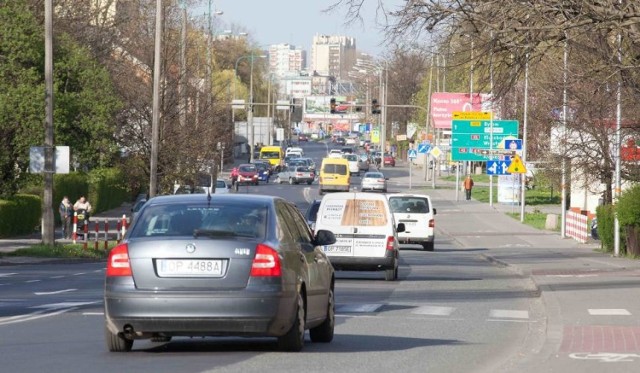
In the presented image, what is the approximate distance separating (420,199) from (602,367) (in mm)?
29685

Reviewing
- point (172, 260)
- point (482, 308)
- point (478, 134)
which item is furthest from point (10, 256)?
point (478, 134)

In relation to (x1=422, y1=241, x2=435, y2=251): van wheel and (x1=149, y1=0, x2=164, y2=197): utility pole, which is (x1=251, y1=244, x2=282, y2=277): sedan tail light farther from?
(x1=149, y1=0, x2=164, y2=197): utility pole

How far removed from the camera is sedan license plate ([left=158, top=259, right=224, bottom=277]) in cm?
1230

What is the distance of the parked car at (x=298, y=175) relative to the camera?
327 ft

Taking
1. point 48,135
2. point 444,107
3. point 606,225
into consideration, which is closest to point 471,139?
point 444,107

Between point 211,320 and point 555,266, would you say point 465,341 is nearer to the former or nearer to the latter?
point 211,320

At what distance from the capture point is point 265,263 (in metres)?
12.3

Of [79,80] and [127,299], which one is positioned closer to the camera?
[127,299]

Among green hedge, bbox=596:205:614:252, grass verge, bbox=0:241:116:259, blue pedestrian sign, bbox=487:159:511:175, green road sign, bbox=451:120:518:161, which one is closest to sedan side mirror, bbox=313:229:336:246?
grass verge, bbox=0:241:116:259

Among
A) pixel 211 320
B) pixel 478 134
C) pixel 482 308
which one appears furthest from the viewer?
pixel 478 134

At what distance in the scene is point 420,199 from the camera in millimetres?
42312

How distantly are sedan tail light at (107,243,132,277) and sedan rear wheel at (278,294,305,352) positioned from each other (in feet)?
5.15

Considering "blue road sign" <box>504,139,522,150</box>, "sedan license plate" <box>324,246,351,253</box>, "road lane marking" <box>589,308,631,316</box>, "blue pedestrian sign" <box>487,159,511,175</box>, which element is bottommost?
"road lane marking" <box>589,308,631,316</box>

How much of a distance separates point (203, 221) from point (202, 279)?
0.68 meters
